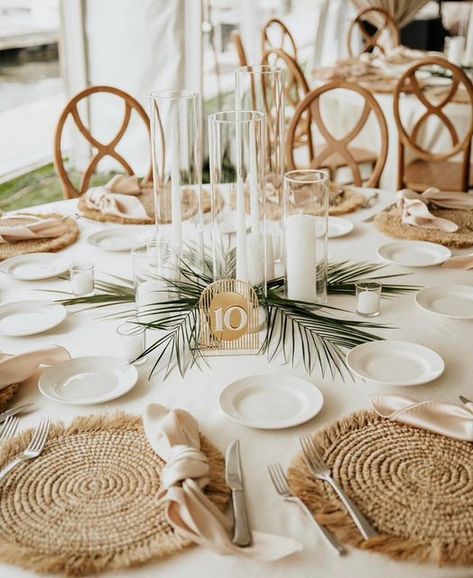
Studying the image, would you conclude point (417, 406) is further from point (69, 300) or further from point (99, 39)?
point (99, 39)

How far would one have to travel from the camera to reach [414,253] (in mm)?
1881

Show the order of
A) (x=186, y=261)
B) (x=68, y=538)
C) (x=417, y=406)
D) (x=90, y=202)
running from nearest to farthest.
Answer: (x=68, y=538) → (x=417, y=406) → (x=186, y=261) → (x=90, y=202)

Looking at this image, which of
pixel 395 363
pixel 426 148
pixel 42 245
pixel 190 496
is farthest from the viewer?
pixel 426 148

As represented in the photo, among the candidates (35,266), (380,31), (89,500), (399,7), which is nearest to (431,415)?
(89,500)

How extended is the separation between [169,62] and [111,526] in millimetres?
3967

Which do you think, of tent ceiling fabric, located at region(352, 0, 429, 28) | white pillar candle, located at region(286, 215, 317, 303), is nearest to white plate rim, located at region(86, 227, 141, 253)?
white pillar candle, located at region(286, 215, 317, 303)

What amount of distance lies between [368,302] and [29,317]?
67 centimetres

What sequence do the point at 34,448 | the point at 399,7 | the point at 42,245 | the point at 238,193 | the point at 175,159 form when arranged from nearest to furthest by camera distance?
the point at 34,448
the point at 238,193
the point at 175,159
the point at 42,245
the point at 399,7

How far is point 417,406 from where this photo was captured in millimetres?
1171

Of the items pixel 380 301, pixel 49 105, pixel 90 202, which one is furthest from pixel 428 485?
pixel 49 105

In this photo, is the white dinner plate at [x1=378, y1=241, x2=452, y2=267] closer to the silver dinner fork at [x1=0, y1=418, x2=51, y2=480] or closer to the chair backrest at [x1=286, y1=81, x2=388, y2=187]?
the chair backrest at [x1=286, y1=81, x2=388, y2=187]

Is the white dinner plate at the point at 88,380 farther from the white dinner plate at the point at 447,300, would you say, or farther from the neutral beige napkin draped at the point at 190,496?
the white dinner plate at the point at 447,300

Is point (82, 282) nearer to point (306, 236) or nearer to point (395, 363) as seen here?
point (306, 236)

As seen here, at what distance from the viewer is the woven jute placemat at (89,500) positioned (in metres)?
0.92
